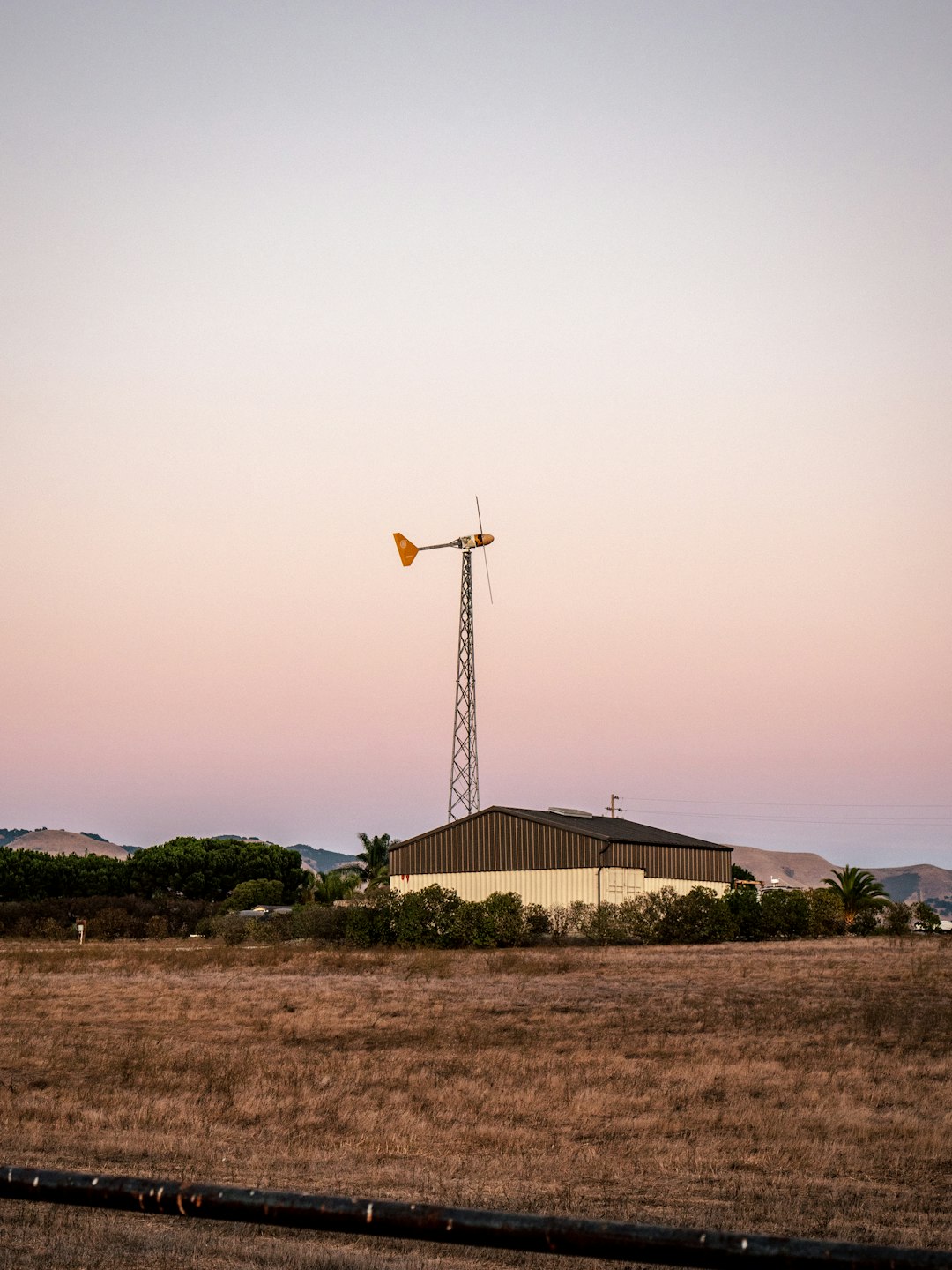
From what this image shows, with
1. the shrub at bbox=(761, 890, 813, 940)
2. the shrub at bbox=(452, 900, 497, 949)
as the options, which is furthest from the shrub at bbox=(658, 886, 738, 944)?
the shrub at bbox=(452, 900, 497, 949)

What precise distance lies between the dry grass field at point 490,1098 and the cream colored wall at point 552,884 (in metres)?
20.6

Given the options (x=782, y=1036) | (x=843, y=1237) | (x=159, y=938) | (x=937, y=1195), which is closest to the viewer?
(x=843, y=1237)

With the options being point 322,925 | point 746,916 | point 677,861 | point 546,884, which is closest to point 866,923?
point 746,916

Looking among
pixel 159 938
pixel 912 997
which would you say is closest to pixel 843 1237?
pixel 912 997

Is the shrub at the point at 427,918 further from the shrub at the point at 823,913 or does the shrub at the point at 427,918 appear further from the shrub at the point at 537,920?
the shrub at the point at 823,913

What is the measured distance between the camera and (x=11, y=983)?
36.8m

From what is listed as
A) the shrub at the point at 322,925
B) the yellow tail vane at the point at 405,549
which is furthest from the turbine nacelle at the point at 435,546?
the shrub at the point at 322,925

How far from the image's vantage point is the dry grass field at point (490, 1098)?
12289 mm

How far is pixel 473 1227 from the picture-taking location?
346 centimetres

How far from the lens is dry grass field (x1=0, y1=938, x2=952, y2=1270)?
12289 millimetres

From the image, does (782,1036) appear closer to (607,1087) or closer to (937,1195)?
(607,1087)

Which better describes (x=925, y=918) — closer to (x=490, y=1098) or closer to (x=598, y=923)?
(x=598, y=923)

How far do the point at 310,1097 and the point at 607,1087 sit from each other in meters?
5.17

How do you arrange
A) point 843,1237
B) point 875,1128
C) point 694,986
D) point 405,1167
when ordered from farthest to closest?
point 694,986
point 875,1128
point 405,1167
point 843,1237
